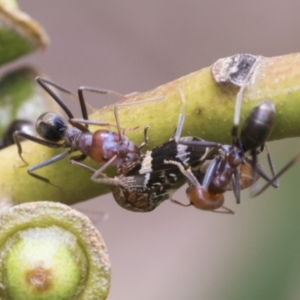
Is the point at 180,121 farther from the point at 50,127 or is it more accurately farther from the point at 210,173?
the point at 50,127

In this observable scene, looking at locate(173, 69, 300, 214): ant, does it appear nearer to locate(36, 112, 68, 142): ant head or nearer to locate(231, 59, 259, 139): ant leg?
locate(231, 59, 259, 139): ant leg

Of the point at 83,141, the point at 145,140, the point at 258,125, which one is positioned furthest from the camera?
the point at 83,141

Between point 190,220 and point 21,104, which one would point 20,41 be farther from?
point 190,220

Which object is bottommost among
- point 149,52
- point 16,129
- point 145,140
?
point 149,52

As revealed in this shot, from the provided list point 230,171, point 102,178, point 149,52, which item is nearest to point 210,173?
point 230,171

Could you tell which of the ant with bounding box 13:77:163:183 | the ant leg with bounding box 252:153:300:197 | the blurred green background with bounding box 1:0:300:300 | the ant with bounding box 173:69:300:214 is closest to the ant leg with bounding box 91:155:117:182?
the ant with bounding box 13:77:163:183

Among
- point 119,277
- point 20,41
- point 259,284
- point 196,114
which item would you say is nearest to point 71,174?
point 196,114
